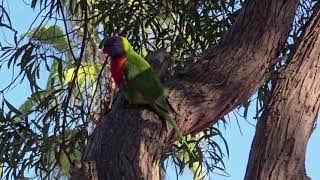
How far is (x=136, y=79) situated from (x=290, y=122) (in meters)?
0.71

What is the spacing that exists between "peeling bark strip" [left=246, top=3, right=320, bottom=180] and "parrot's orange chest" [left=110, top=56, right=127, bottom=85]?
2.26 feet

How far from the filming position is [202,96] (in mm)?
2625

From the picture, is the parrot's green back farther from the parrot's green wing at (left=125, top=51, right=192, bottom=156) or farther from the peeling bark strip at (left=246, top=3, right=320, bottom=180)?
the peeling bark strip at (left=246, top=3, right=320, bottom=180)

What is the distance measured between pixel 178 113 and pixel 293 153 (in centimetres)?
41

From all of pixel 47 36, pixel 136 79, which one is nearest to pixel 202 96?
pixel 136 79

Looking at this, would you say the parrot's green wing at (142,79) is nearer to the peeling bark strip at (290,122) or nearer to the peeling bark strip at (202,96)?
the peeling bark strip at (202,96)

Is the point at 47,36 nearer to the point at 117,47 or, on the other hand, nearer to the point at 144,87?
the point at 117,47

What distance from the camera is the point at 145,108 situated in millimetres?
2615

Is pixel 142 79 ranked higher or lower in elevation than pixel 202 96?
higher

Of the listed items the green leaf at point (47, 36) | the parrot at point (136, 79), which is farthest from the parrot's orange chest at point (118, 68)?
the green leaf at point (47, 36)

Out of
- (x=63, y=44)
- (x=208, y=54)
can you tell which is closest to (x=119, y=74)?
(x=208, y=54)

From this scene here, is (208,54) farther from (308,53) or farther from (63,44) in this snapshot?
(63,44)

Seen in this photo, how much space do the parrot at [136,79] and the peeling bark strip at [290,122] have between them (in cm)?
Answer: 30

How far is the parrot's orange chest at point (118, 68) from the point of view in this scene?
306cm
